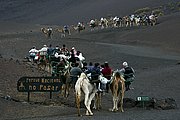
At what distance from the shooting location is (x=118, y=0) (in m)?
96.5

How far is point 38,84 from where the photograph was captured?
20.0 metres

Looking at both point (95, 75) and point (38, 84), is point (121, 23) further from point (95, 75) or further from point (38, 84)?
point (95, 75)

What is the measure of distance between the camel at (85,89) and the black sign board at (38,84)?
82.8 inches

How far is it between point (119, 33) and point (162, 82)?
25702 mm

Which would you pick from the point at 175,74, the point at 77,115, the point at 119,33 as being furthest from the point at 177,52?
the point at 77,115

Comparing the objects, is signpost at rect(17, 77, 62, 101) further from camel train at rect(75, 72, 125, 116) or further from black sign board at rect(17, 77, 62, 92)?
camel train at rect(75, 72, 125, 116)

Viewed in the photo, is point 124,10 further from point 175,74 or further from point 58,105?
point 58,105

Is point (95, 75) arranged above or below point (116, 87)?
above

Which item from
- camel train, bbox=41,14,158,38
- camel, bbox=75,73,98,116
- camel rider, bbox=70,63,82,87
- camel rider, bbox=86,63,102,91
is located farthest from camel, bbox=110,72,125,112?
camel train, bbox=41,14,158,38

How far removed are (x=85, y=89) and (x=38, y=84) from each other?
8.33 feet

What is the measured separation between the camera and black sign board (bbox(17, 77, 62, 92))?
19822 mm

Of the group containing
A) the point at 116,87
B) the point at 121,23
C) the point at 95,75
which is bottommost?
the point at 116,87

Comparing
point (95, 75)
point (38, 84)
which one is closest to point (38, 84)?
point (38, 84)

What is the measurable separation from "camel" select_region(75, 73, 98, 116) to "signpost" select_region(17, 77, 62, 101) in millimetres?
2105
